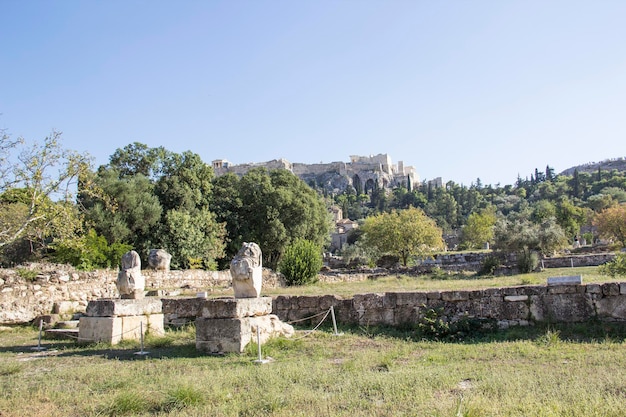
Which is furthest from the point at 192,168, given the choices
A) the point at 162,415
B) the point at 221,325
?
the point at 162,415

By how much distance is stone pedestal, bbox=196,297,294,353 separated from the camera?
30.1ft

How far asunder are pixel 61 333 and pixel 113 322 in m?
2.45

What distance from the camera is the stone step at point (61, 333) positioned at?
480 inches

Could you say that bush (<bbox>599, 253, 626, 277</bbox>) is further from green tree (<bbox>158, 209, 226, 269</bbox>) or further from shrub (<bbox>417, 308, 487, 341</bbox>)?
green tree (<bbox>158, 209, 226, 269</bbox>)

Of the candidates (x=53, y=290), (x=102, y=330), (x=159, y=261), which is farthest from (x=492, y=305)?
(x=159, y=261)

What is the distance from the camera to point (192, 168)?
115ft

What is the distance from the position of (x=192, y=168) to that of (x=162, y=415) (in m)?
30.9

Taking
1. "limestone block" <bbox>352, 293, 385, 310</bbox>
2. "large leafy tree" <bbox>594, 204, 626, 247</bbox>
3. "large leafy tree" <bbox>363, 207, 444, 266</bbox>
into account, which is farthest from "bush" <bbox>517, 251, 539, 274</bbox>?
"large leafy tree" <bbox>594, 204, 626, 247</bbox>

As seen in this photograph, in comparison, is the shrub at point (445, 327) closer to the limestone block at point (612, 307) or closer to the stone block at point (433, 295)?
the stone block at point (433, 295)

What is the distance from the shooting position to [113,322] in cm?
1096

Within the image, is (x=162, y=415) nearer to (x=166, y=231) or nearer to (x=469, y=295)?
(x=469, y=295)

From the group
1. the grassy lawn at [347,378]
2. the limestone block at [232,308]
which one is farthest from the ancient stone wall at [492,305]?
the limestone block at [232,308]

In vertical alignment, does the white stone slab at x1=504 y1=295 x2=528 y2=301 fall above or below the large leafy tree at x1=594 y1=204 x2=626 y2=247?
below

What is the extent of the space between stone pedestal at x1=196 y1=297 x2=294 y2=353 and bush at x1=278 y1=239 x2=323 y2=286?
14.9 metres
